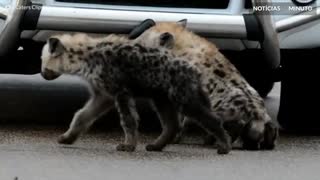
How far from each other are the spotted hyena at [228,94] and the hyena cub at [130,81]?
0.58 ft

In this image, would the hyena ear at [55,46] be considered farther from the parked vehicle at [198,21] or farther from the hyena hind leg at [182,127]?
A: the hyena hind leg at [182,127]

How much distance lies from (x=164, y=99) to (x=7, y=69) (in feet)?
4.78

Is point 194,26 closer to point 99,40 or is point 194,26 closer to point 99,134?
point 99,40

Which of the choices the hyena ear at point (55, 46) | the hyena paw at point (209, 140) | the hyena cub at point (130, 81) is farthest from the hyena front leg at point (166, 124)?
the hyena ear at point (55, 46)

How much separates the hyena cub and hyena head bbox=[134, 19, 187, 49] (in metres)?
0.05

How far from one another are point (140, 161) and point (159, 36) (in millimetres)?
875

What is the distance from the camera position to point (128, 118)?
659 cm

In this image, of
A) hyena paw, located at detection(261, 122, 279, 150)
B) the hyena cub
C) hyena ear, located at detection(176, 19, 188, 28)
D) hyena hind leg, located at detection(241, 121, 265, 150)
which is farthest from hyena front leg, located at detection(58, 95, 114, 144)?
hyena paw, located at detection(261, 122, 279, 150)

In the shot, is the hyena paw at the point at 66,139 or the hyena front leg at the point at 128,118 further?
the hyena paw at the point at 66,139

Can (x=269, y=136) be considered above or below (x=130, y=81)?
below

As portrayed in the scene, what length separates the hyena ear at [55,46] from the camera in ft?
22.0

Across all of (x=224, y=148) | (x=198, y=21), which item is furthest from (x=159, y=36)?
(x=224, y=148)

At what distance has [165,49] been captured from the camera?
21.7 feet

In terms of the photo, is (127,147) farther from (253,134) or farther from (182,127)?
(253,134)
